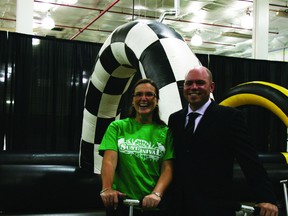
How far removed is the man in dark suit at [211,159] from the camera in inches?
50.7

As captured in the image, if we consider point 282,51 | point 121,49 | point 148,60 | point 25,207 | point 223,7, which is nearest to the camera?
point 148,60

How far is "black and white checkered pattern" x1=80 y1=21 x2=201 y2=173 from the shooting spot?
174 cm

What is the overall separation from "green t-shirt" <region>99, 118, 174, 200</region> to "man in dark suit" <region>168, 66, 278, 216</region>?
81 millimetres

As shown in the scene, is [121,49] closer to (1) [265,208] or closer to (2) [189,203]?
(2) [189,203]

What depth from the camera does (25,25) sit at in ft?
14.8

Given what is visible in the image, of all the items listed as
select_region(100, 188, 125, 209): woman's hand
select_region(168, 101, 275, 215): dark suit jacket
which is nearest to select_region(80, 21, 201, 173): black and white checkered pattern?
select_region(168, 101, 275, 215): dark suit jacket

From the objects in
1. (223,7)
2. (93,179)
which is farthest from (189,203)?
(223,7)

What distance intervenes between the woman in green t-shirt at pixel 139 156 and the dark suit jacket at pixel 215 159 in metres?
0.09

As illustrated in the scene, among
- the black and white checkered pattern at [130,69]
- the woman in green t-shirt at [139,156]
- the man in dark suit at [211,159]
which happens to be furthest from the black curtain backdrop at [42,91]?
the man in dark suit at [211,159]

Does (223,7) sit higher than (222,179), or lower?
higher

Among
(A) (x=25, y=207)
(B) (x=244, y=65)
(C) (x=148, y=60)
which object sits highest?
(B) (x=244, y=65)

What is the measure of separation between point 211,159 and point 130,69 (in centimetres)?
139

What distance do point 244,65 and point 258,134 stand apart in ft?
3.62

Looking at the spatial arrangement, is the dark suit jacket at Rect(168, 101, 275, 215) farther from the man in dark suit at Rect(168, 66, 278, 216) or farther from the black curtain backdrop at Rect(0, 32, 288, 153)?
the black curtain backdrop at Rect(0, 32, 288, 153)
